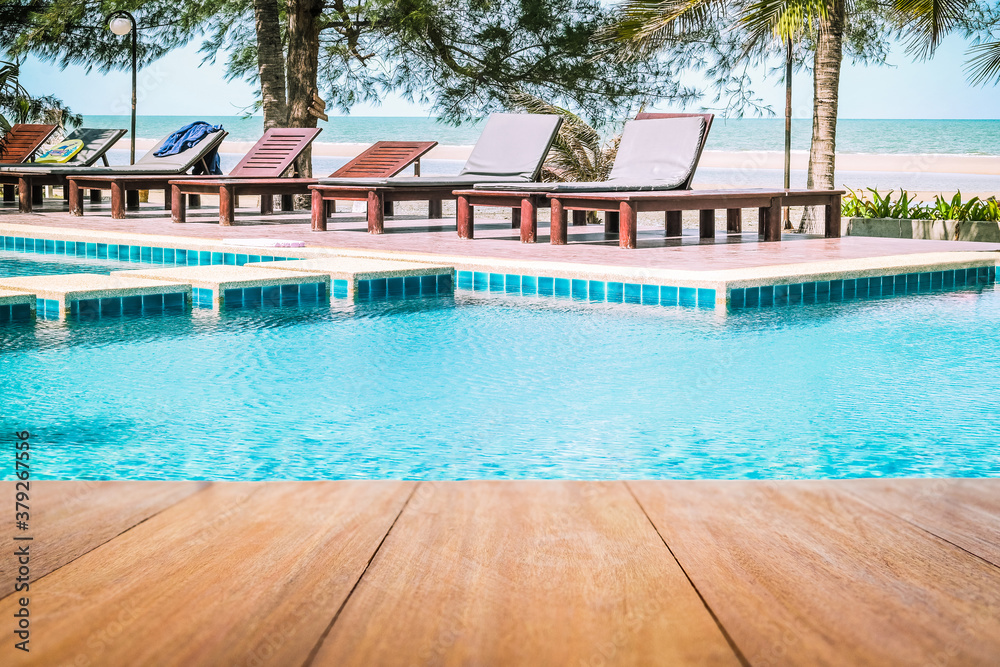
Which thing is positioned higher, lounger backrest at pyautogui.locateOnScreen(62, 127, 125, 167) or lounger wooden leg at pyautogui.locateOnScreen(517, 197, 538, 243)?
lounger backrest at pyautogui.locateOnScreen(62, 127, 125, 167)

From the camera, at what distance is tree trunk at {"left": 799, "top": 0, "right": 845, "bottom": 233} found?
10477 millimetres

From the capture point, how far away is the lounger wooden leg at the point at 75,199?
11.9 metres

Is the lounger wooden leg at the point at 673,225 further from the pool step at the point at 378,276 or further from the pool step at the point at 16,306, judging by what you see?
the pool step at the point at 16,306

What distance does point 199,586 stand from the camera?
1.38m

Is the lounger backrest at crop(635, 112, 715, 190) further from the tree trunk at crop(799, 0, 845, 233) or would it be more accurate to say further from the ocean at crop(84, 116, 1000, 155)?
the ocean at crop(84, 116, 1000, 155)

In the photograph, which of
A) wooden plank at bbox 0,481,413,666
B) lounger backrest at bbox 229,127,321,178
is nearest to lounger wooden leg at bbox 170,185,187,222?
lounger backrest at bbox 229,127,321,178

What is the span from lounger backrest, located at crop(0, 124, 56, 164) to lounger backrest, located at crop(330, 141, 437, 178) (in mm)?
6444

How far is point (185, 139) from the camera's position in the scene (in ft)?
43.0

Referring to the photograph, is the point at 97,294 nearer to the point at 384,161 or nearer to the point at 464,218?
the point at 464,218

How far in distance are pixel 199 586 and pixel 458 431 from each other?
230cm

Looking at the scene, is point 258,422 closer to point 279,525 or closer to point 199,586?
point 279,525

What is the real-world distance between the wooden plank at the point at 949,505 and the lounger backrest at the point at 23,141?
15.0 meters

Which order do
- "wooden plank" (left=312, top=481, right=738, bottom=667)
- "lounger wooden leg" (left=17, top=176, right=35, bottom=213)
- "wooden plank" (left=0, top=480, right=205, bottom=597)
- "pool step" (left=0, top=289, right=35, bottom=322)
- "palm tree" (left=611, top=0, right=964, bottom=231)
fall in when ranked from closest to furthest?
"wooden plank" (left=312, top=481, right=738, bottom=667)
"wooden plank" (left=0, top=480, right=205, bottom=597)
"pool step" (left=0, top=289, right=35, bottom=322)
"palm tree" (left=611, top=0, right=964, bottom=231)
"lounger wooden leg" (left=17, top=176, right=35, bottom=213)

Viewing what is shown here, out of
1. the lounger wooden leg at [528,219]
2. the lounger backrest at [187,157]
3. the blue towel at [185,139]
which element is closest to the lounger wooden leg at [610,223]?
the lounger wooden leg at [528,219]
